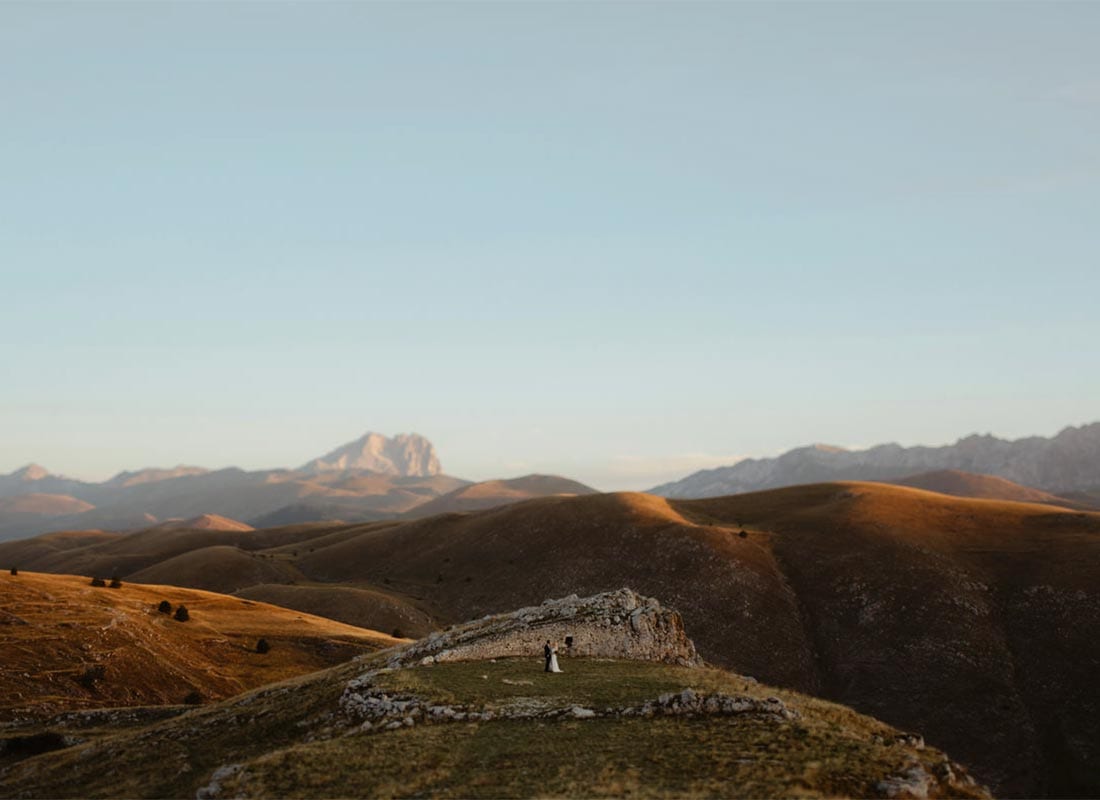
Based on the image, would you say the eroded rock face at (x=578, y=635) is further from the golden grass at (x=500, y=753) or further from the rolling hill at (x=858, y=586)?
the rolling hill at (x=858, y=586)

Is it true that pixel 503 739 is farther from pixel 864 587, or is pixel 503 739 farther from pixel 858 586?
pixel 858 586

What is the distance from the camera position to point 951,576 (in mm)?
88500

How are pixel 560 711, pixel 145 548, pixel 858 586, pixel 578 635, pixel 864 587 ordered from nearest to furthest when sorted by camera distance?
pixel 560 711, pixel 578 635, pixel 864 587, pixel 858 586, pixel 145 548

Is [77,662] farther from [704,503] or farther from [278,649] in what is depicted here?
[704,503]

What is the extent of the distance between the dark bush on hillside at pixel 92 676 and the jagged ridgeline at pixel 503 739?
27.6 feet

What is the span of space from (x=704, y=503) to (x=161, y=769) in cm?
11721

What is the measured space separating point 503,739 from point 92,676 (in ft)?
125

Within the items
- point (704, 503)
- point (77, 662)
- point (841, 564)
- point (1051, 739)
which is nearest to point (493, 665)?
point (77, 662)

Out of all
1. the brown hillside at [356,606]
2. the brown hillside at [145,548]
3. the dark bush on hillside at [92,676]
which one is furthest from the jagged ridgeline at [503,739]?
the brown hillside at [145,548]

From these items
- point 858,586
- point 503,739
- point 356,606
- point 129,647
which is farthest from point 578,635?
point 356,606

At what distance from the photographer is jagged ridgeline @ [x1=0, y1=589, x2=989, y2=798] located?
896 inches

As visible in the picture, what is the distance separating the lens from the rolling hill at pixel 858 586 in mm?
67438

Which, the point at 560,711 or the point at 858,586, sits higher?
the point at 560,711

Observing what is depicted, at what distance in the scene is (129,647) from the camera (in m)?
55.9
